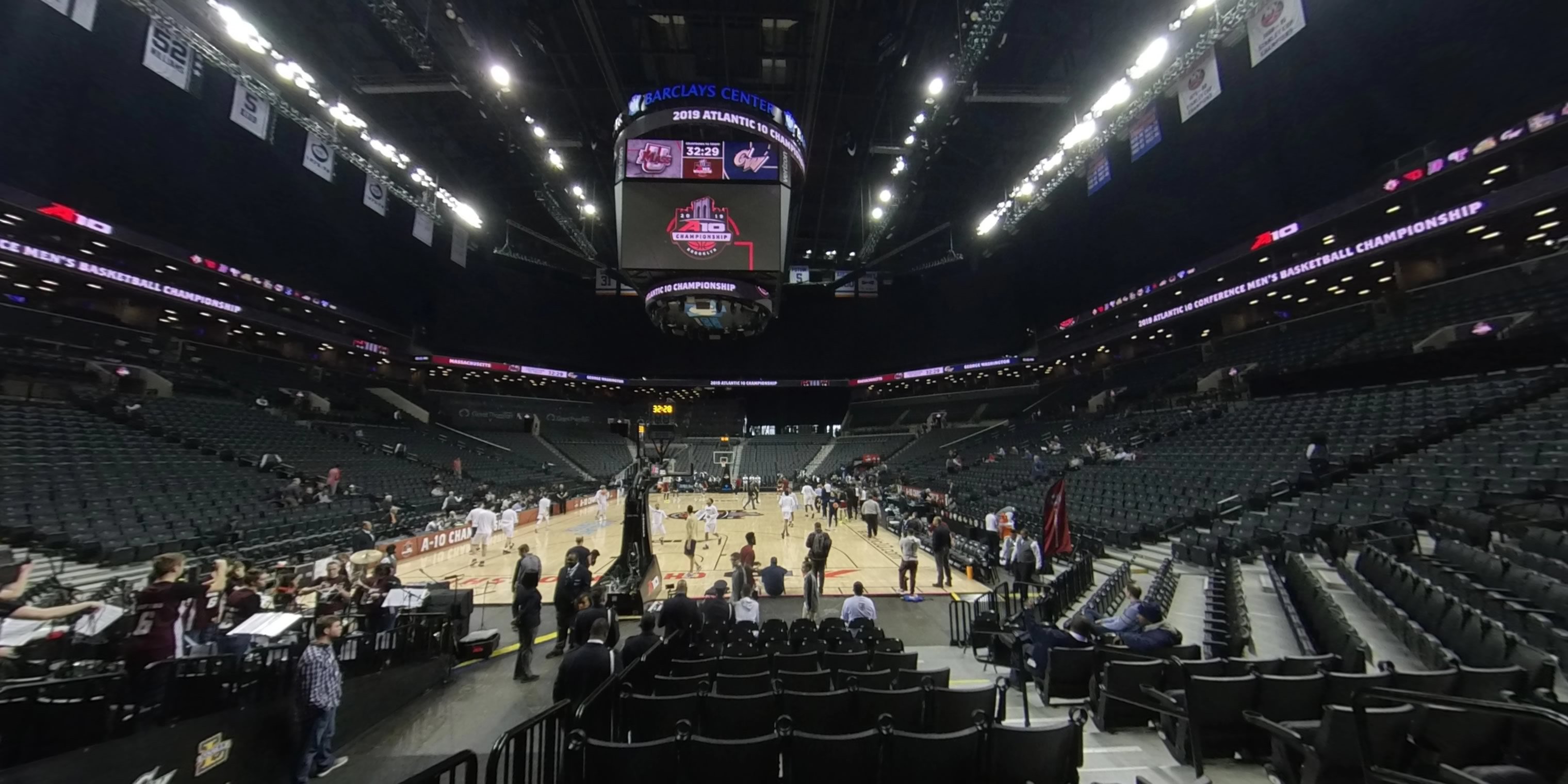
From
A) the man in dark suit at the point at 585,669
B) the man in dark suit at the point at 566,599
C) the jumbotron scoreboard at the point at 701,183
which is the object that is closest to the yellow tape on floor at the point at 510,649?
the man in dark suit at the point at 566,599

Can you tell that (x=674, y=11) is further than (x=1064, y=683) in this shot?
Yes

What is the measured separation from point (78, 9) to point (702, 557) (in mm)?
17062

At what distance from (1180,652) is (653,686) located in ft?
15.6

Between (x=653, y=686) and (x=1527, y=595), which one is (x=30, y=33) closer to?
(x=653, y=686)

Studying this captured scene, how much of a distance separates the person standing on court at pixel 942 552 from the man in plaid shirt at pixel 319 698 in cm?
966

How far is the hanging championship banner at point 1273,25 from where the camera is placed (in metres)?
9.67

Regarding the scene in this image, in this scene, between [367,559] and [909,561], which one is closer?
[367,559]

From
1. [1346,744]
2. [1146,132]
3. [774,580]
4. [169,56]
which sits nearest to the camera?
[1346,744]

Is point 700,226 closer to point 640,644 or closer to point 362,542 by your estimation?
point 362,542

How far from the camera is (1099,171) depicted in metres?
18.5

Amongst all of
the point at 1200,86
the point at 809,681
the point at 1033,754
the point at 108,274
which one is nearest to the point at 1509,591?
the point at 1033,754

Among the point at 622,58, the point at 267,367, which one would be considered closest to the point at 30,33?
the point at 622,58

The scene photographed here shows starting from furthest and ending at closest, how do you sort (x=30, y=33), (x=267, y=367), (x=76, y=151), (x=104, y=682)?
1. (x=267, y=367)
2. (x=76, y=151)
3. (x=30, y=33)
4. (x=104, y=682)

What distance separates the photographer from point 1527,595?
482 cm
